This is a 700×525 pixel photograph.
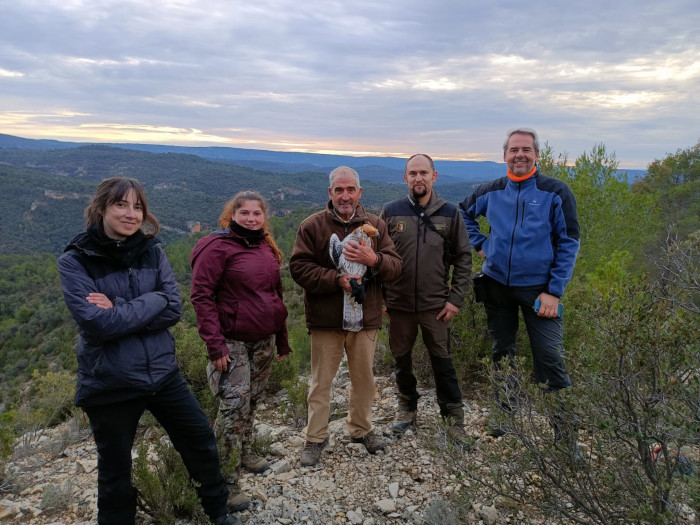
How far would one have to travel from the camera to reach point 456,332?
449cm

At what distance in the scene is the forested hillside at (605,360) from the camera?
1.64 metres

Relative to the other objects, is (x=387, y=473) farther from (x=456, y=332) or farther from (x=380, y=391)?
(x=456, y=332)

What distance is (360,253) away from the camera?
9.08 ft

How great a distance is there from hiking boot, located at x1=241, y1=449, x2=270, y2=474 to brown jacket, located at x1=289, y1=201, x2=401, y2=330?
99cm

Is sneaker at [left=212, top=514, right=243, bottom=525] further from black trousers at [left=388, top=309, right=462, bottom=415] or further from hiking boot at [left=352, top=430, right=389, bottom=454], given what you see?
black trousers at [left=388, top=309, right=462, bottom=415]

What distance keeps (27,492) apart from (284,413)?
6.46 ft

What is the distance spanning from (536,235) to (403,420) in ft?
5.83

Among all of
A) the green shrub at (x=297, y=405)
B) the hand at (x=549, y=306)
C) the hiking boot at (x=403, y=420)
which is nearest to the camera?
the hand at (x=549, y=306)

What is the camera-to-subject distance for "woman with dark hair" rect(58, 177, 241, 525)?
1.95 meters

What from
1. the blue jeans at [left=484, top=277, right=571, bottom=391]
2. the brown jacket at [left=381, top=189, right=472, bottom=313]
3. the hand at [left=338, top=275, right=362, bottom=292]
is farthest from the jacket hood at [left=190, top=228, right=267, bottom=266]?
the blue jeans at [left=484, top=277, right=571, bottom=391]

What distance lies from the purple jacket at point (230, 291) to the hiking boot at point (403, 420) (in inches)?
55.1

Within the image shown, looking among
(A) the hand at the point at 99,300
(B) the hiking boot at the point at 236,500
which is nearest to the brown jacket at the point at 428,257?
(B) the hiking boot at the point at 236,500

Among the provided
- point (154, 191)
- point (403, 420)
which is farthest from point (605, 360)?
point (154, 191)

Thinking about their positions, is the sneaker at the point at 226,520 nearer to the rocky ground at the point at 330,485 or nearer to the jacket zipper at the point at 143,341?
the rocky ground at the point at 330,485
